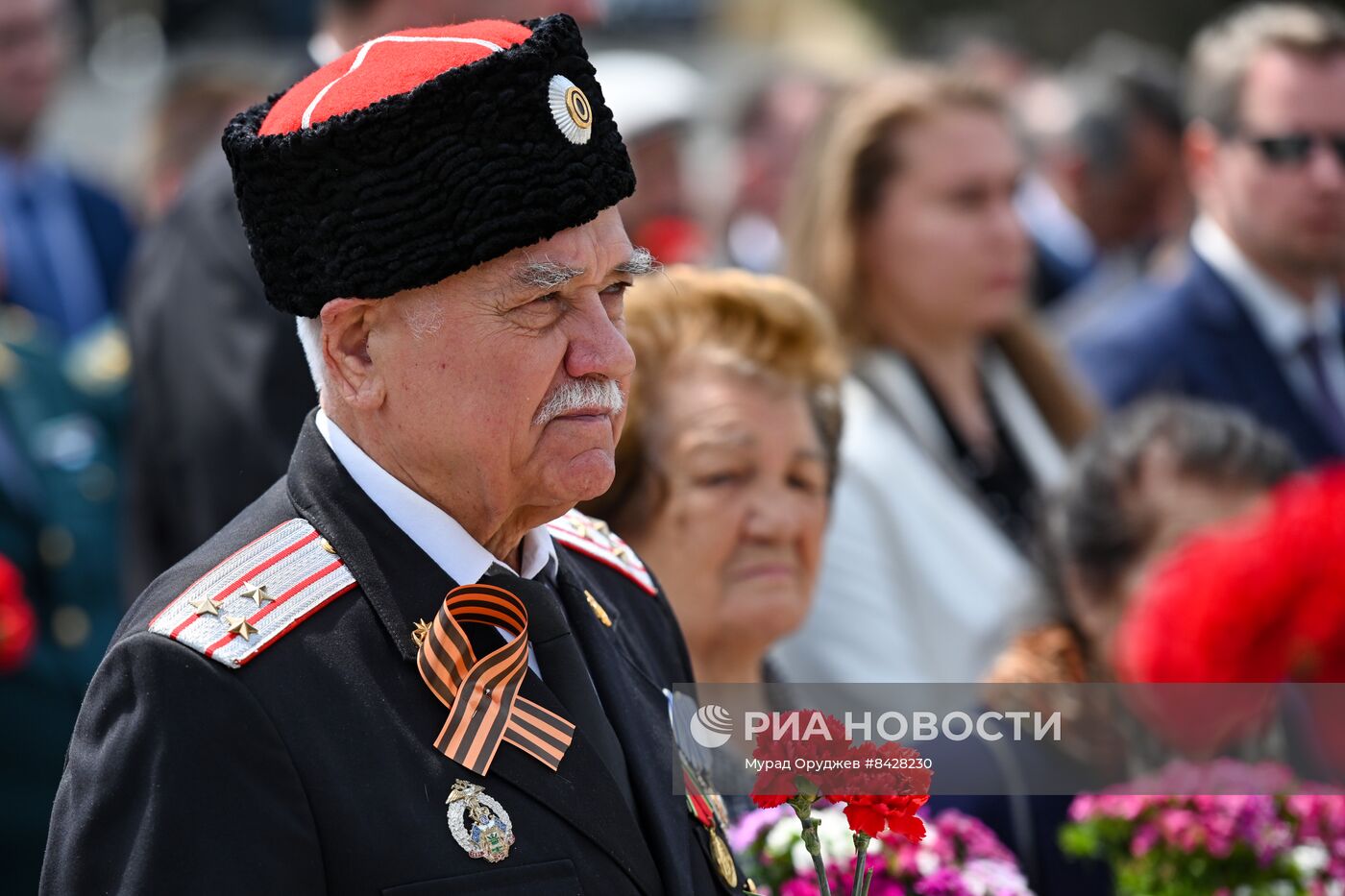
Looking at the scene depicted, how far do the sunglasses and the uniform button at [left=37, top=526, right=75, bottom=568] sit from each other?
383cm

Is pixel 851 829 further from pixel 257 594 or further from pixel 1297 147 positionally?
pixel 1297 147

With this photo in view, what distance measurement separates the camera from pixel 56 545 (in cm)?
511

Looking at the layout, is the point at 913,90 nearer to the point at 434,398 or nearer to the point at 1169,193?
the point at 434,398

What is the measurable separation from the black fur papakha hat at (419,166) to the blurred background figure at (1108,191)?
21.7 ft

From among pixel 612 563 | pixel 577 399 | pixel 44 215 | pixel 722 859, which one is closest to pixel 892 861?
pixel 722 859

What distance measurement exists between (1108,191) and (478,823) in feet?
25.3

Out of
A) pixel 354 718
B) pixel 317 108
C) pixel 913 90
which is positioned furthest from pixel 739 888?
pixel 913 90

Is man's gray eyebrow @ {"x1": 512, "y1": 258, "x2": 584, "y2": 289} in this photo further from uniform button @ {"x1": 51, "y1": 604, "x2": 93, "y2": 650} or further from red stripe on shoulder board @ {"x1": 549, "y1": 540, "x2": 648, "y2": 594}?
uniform button @ {"x1": 51, "y1": 604, "x2": 93, "y2": 650}

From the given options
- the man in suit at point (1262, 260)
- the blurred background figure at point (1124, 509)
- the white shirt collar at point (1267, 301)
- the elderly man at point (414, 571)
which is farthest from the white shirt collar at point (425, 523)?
the white shirt collar at point (1267, 301)

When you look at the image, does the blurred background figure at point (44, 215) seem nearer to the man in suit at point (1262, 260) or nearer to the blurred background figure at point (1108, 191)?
the man in suit at point (1262, 260)

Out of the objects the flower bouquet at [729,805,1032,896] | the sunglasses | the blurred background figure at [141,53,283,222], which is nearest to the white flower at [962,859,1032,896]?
the flower bouquet at [729,805,1032,896]

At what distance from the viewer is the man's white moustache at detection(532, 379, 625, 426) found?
2.30 m

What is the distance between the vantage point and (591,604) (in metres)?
2.51

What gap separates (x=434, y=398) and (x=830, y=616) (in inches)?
92.3
